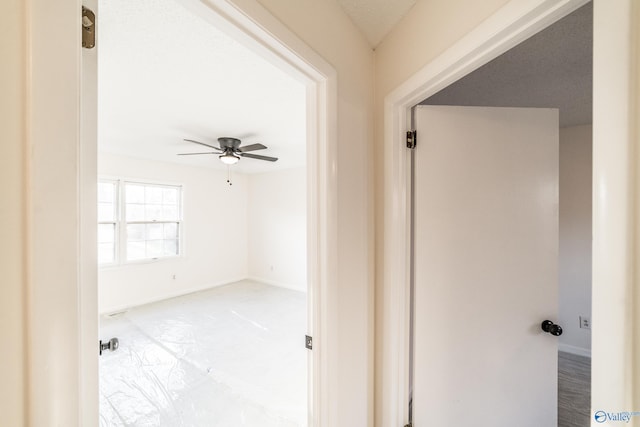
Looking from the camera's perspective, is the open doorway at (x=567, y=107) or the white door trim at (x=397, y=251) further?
the open doorway at (x=567, y=107)

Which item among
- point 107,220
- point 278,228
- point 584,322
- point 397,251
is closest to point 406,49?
Answer: point 397,251

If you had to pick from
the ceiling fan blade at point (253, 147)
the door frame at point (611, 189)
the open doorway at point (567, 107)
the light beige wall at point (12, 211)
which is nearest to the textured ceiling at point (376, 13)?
the door frame at point (611, 189)

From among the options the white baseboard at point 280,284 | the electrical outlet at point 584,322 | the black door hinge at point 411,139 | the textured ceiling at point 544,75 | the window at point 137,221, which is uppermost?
the textured ceiling at point 544,75

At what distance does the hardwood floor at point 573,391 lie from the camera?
1753 millimetres

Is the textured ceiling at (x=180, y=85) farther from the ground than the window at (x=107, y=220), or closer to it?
farther from the ground

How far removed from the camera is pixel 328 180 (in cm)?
102

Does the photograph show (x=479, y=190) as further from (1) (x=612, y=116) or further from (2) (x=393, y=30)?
(2) (x=393, y=30)

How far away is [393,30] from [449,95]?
940 mm

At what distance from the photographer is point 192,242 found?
15.1ft

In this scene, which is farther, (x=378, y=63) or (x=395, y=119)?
(x=378, y=63)

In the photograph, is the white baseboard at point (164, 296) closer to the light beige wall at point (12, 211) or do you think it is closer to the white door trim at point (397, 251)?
the white door trim at point (397, 251)

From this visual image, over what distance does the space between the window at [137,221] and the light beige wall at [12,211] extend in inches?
167

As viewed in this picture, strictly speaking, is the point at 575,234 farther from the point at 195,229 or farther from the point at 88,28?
the point at 195,229

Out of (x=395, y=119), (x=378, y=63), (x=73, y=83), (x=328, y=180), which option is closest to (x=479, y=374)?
(x=328, y=180)
